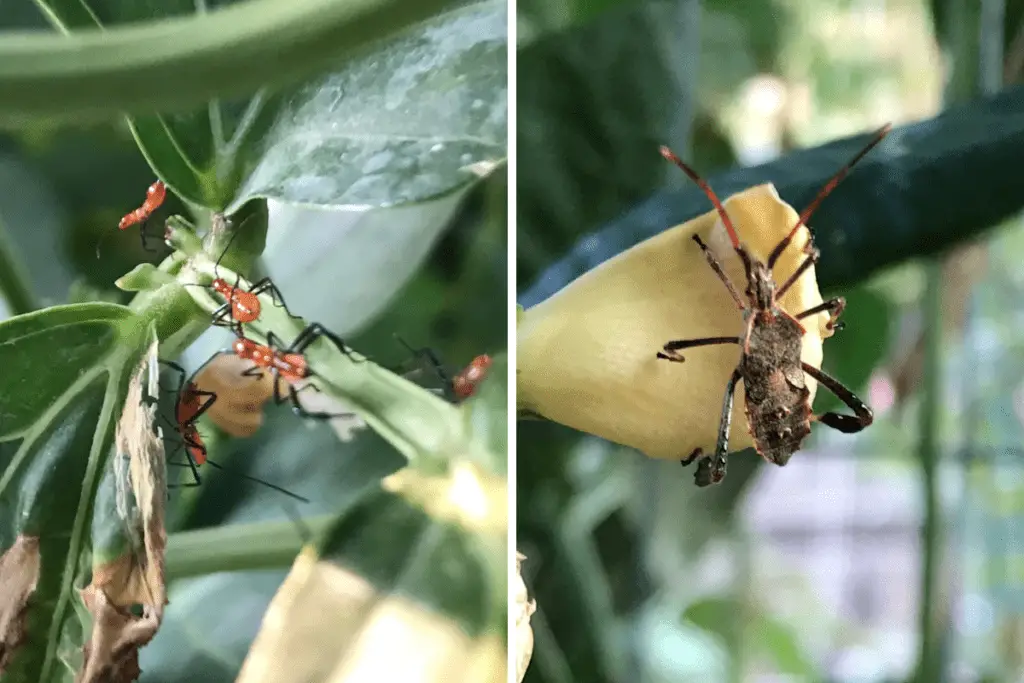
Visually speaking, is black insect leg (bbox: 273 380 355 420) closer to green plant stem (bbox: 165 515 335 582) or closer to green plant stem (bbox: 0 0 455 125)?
green plant stem (bbox: 165 515 335 582)

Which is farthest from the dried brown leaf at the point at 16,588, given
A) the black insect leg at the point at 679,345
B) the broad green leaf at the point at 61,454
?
the black insect leg at the point at 679,345

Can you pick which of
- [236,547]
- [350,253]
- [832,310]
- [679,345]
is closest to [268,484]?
[236,547]

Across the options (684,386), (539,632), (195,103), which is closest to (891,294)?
(684,386)

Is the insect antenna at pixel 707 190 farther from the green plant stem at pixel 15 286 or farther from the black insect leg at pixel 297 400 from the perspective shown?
the green plant stem at pixel 15 286

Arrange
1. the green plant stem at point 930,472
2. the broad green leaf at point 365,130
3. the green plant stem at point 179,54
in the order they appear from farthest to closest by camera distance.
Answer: the green plant stem at point 930,472
the broad green leaf at point 365,130
the green plant stem at point 179,54

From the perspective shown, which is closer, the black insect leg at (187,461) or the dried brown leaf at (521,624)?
the black insect leg at (187,461)

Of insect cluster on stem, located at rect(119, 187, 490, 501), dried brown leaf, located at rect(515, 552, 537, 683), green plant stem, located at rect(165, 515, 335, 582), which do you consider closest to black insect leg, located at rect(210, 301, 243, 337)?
insect cluster on stem, located at rect(119, 187, 490, 501)

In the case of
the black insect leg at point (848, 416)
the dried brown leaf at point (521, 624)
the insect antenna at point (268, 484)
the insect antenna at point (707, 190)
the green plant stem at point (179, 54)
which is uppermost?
the green plant stem at point (179, 54)
